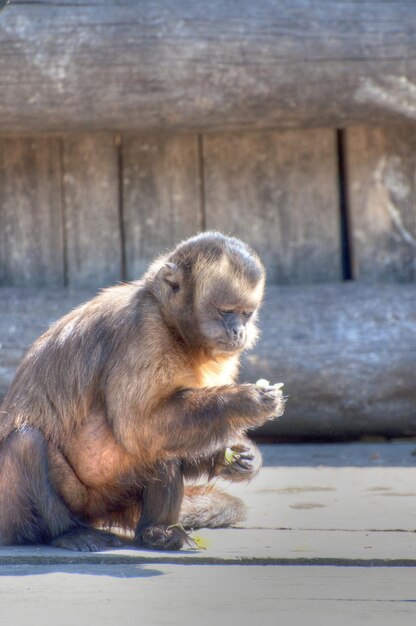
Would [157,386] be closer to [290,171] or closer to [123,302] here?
[123,302]

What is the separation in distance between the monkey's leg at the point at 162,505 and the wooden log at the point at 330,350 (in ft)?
5.91

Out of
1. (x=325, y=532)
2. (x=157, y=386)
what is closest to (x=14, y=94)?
(x=157, y=386)

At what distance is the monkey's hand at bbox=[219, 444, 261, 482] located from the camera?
→ 15.5ft

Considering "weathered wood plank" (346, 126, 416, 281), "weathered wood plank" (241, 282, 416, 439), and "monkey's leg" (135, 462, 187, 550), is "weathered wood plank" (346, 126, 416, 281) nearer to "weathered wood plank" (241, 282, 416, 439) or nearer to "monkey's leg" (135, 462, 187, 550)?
"weathered wood plank" (241, 282, 416, 439)

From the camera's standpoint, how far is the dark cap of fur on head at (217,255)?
15.3ft

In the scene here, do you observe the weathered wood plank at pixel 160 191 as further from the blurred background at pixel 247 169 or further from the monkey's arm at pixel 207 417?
the monkey's arm at pixel 207 417

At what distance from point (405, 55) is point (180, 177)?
136 centimetres

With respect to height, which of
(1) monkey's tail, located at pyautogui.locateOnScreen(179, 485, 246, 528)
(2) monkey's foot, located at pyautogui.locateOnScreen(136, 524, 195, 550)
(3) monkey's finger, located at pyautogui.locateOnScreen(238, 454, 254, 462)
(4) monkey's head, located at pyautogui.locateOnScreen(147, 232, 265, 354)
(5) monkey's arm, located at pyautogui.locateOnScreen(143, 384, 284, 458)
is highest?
(4) monkey's head, located at pyautogui.locateOnScreen(147, 232, 265, 354)

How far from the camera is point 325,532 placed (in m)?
4.45

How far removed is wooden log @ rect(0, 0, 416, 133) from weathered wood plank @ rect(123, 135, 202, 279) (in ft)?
1.95

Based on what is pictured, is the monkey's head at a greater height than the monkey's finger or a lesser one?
greater

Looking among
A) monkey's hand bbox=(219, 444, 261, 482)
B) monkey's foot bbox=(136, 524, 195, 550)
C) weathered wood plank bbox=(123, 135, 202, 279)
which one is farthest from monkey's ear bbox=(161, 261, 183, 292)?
weathered wood plank bbox=(123, 135, 202, 279)

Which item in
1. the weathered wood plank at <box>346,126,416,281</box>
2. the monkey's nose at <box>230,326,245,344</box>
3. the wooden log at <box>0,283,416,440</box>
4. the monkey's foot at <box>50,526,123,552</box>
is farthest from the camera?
the weathered wood plank at <box>346,126,416,281</box>

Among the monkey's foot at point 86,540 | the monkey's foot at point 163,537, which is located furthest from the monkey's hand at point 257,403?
the monkey's foot at point 86,540
